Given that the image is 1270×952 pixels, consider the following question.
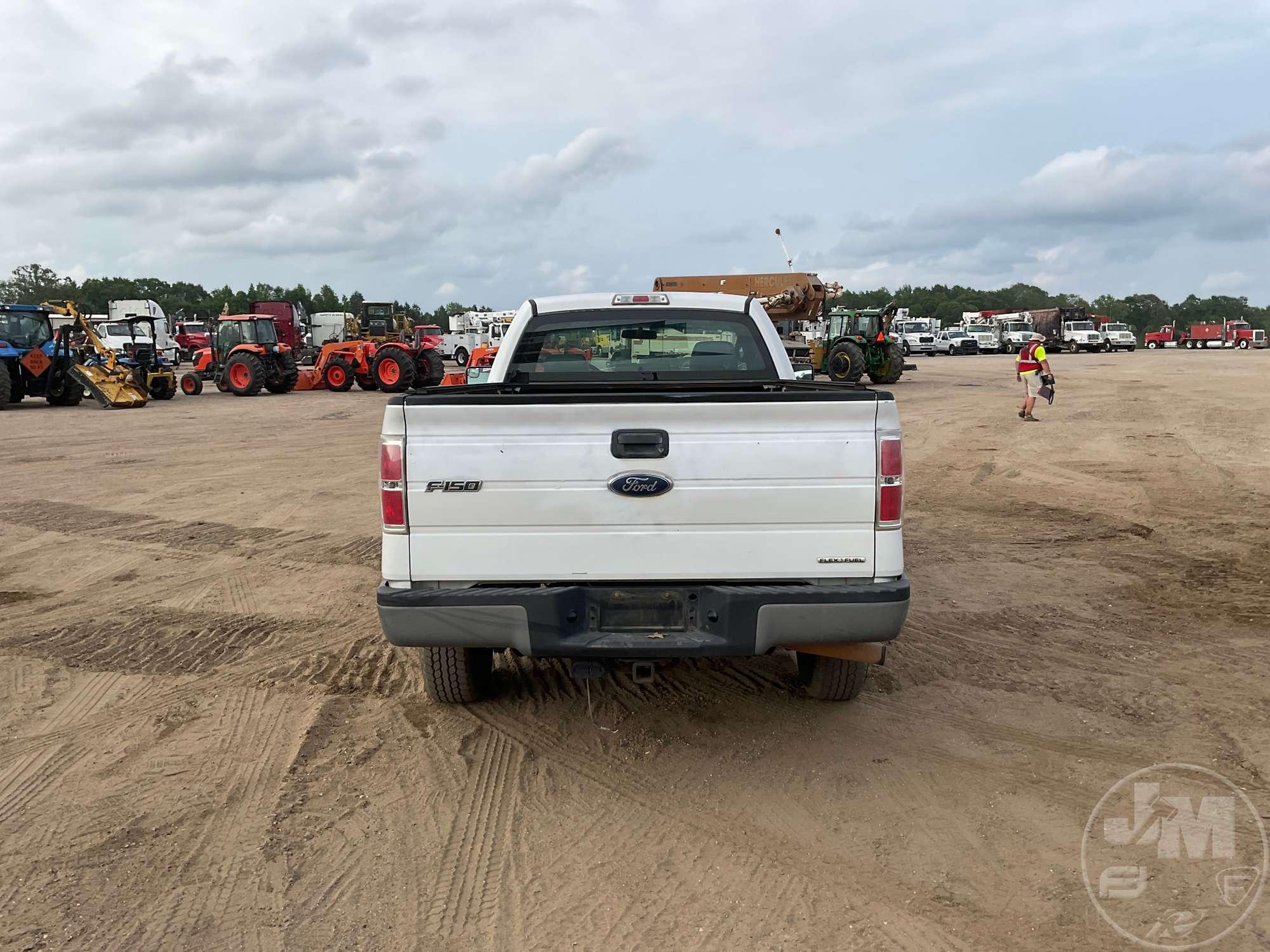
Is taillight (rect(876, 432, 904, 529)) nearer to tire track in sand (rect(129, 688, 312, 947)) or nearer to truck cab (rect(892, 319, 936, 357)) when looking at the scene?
tire track in sand (rect(129, 688, 312, 947))

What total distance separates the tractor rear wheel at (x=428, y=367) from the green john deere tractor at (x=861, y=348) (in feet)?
34.7

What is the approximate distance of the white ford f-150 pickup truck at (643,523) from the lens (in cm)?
365

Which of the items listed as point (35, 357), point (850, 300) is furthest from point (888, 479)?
point (850, 300)

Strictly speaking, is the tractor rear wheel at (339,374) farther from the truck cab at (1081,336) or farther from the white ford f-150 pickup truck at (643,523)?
the truck cab at (1081,336)

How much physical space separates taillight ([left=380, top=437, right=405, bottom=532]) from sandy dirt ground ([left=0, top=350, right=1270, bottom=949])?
43.8 inches

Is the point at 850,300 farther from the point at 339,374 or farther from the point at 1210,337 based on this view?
the point at 339,374

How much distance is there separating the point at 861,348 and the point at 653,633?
957 inches

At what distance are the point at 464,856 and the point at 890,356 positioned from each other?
2519cm

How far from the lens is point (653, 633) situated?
12.4 ft

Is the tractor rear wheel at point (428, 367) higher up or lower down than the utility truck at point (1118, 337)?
lower down

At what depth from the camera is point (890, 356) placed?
2683 cm

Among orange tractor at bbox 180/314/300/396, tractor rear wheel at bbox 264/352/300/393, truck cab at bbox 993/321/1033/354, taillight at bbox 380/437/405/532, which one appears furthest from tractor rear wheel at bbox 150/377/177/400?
truck cab at bbox 993/321/1033/354

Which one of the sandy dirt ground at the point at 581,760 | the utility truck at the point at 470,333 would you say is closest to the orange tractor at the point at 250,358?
the utility truck at the point at 470,333

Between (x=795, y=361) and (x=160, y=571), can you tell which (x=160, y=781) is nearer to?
(x=160, y=571)
